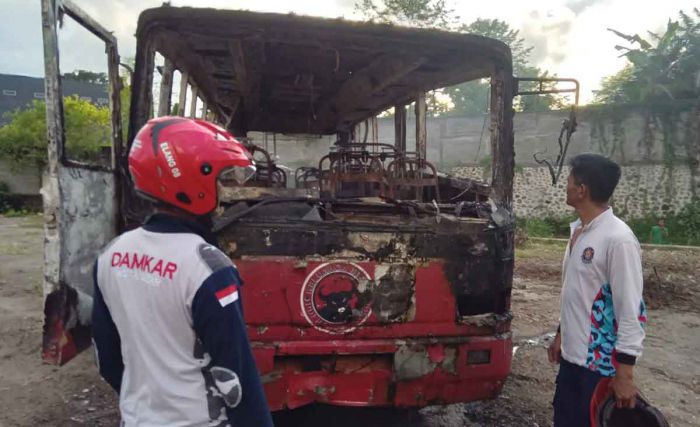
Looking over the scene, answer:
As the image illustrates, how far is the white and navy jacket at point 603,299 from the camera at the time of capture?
6.98ft

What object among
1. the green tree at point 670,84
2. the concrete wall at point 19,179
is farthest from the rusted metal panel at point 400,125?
the concrete wall at point 19,179

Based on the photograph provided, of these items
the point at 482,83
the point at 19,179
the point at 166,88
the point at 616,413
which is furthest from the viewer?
the point at 482,83

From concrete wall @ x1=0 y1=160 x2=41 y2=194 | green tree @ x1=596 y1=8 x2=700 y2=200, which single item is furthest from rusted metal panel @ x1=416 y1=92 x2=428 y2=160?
concrete wall @ x1=0 y1=160 x2=41 y2=194

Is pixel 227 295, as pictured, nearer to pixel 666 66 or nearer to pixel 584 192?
pixel 584 192

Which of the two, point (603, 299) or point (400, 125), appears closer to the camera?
point (603, 299)

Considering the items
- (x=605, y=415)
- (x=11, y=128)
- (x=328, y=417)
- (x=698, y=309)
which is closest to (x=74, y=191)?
(x=328, y=417)

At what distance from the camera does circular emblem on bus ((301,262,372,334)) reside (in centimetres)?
274

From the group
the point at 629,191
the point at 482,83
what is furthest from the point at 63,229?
the point at 482,83

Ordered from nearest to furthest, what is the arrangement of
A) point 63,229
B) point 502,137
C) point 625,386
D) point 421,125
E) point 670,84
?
point 625,386 < point 63,229 < point 502,137 < point 421,125 < point 670,84

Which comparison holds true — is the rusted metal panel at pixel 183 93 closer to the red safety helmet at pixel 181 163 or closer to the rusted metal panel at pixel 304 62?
the rusted metal panel at pixel 304 62

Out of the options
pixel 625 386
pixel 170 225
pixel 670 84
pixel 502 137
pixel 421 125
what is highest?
pixel 670 84

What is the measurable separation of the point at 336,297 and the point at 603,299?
130 centimetres

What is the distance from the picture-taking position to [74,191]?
2.77 m

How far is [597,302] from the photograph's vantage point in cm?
230
